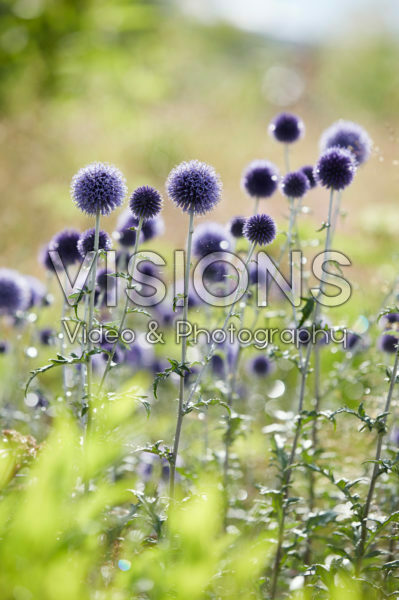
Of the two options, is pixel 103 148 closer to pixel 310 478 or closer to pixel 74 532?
pixel 310 478

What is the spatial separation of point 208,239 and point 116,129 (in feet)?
30.3

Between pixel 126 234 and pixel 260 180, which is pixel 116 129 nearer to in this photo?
pixel 126 234

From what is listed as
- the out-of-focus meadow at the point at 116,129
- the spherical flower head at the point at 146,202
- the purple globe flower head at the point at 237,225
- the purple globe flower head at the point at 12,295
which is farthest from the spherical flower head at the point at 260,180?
the purple globe flower head at the point at 12,295

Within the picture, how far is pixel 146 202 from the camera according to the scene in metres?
1.97

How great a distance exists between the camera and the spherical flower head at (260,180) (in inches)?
105

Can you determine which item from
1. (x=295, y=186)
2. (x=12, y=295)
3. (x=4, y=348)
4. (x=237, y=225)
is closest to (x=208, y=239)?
(x=237, y=225)

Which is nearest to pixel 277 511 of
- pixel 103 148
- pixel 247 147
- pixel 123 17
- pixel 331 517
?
pixel 331 517

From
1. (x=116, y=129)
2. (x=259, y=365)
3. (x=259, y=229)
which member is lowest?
(x=259, y=365)

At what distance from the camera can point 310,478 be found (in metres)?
2.55

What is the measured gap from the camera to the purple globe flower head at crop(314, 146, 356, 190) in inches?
87.3

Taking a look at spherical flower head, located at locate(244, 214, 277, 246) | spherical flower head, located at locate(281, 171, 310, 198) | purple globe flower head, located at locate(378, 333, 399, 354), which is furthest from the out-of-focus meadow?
purple globe flower head, located at locate(378, 333, 399, 354)

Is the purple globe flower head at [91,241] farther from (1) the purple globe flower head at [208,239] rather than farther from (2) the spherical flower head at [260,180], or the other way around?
(2) the spherical flower head at [260,180]

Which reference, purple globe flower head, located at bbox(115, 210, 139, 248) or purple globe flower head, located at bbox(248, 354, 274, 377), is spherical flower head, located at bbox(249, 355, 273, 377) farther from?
purple globe flower head, located at bbox(115, 210, 139, 248)

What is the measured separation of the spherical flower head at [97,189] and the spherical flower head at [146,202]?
6 centimetres
